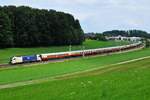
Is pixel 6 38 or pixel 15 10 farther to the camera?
pixel 15 10

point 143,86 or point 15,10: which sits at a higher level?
Answer: point 15,10

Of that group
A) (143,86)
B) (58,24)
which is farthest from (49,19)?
(143,86)

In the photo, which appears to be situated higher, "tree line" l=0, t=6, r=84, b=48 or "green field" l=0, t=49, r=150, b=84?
"tree line" l=0, t=6, r=84, b=48

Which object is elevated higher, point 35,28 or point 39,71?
point 35,28

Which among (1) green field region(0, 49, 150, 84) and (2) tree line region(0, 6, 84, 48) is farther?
(2) tree line region(0, 6, 84, 48)

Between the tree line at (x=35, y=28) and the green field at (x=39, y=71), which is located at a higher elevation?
the tree line at (x=35, y=28)

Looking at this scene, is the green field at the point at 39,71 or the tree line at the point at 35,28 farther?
the tree line at the point at 35,28

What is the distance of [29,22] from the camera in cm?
13750

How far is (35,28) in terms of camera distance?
140 m

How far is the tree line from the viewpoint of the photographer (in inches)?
4951

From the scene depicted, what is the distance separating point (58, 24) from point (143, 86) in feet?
468

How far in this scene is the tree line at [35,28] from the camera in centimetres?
12575

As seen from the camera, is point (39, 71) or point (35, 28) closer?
point (39, 71)

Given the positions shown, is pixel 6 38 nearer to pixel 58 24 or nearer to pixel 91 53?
pixel 91 53
